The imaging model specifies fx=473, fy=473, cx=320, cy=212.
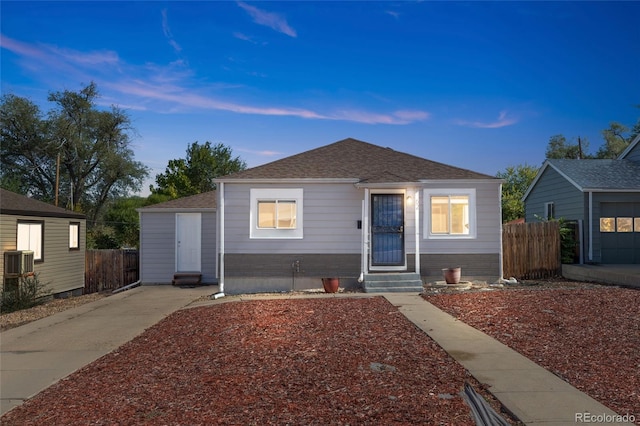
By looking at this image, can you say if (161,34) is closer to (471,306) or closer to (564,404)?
(471,306)

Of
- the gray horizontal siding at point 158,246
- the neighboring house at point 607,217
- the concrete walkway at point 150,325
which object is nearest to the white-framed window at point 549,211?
the neighboring house at point 607,217

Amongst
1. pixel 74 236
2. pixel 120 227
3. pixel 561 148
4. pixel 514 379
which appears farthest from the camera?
pixel 561 148

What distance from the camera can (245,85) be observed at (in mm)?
18938

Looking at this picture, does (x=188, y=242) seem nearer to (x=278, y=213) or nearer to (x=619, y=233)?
(x=278, y=213)

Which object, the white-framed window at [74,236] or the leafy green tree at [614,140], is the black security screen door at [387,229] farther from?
the leafy green tree at [614,140]

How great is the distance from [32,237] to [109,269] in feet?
12.0

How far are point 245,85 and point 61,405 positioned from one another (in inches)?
615

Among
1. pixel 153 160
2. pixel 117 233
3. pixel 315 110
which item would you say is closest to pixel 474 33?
pixel 315 110

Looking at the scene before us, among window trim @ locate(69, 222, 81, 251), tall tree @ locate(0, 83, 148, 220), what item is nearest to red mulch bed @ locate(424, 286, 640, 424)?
window trim @ locate(69, 222, 81, 251)

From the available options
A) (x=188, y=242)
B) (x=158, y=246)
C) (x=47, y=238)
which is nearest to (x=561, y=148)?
(x=188, y=242)

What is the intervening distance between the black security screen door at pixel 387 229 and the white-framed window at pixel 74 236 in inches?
460

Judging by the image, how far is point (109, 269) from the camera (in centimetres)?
1848

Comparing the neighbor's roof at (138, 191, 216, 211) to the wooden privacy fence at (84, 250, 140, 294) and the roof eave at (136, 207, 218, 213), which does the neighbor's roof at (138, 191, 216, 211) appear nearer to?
the roof eave at (136, 207, 218, 213)

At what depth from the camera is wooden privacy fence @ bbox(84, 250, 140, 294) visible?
18.1 m
